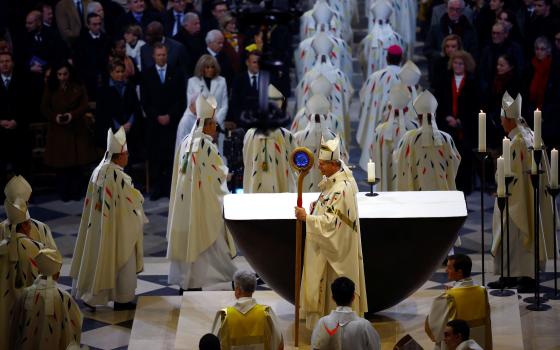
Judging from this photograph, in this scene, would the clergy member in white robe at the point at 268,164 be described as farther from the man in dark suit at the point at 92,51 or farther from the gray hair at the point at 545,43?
the gray hair at the point at 545,43

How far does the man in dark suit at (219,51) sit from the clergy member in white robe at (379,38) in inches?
93.1

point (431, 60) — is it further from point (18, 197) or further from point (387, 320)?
point (18, 197)

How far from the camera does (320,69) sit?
57.7 feet

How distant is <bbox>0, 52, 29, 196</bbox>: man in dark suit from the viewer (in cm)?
1642

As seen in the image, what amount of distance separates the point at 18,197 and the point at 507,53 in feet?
27.2

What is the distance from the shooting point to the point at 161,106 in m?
16.7

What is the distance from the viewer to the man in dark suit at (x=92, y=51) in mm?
17422

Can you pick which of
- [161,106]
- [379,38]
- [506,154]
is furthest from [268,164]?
[379,38]

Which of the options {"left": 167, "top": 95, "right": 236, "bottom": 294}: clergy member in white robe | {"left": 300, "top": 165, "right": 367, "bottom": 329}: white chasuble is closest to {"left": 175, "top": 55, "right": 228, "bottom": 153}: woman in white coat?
{"left": 167, "top": 95, "right": 236, "bottom": 294}: clergy member in white robe

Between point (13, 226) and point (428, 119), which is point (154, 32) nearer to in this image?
point (428, 119)

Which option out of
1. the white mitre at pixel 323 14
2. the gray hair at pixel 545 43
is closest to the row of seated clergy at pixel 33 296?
the gray hair at pixel 545 43

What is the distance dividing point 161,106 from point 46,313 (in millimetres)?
6851

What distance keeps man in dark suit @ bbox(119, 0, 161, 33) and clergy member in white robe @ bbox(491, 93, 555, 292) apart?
6827mm

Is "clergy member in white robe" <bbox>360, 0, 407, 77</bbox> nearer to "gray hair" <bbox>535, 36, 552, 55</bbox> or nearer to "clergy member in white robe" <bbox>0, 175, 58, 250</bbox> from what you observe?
"gray hair" <bbox>535, 36, 552, 55</bbox>
